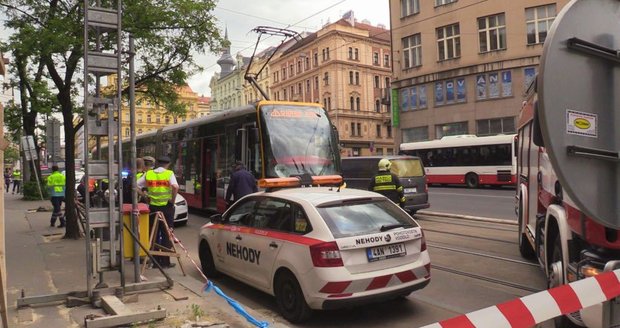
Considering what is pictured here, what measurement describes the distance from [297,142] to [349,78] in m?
59.1

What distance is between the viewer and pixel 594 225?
144 inches

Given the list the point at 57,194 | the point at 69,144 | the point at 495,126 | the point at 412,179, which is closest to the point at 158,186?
the point at 69,144

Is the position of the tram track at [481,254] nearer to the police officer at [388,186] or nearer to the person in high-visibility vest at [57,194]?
the police officer at [388,186]

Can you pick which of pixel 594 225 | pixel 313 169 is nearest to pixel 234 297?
pixel 594 225

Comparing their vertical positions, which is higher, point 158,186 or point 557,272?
point 158,186

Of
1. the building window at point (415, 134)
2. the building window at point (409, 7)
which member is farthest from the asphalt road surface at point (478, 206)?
the building window at point (409, 7)

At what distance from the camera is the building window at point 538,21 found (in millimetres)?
35156

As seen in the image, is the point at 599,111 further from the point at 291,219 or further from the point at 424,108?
the point at 424,108

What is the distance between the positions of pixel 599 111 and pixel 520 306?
52.2 inches

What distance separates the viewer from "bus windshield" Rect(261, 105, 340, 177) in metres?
12.4

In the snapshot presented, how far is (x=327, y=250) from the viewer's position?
525 cm

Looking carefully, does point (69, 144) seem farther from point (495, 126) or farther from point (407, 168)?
point (495, 126)

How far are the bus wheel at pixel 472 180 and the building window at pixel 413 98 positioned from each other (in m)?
15.0

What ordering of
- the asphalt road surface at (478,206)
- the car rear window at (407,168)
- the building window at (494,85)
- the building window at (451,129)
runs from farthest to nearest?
the building window at (451,129) < the building window at (494,85) < the asphalt road surface at (478,206) < the car rear window at (407,168)
